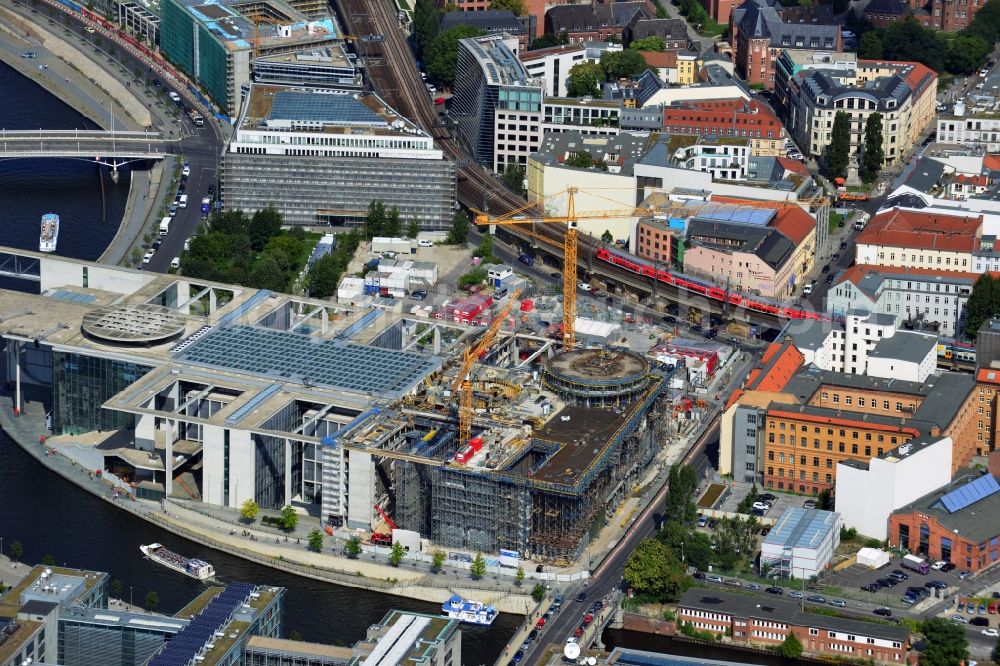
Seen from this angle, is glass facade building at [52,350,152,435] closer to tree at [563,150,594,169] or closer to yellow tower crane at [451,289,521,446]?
yellow tower crane at [451,289,521,446]

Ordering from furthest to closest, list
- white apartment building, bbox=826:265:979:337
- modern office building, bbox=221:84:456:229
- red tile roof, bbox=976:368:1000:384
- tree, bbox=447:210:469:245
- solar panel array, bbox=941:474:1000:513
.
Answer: modern office building, bbox=221:84:456:229 < tree, bbox=447:210:469:245 < white apartment building, bbox=826:265:979:337 < red tile roof, bbox=976:368:1000:384 < solar panel array, bbox=941:474:1000:513

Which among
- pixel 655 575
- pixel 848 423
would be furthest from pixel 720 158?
pixel 655 575

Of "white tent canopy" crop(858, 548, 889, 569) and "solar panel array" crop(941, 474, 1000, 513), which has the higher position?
"solar panel array" crop(941, 474, 1000, 513)

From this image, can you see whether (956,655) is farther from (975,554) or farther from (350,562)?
(350,562)

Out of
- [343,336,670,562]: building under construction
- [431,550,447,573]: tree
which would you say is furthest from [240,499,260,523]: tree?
[431,550,447,573]: tree

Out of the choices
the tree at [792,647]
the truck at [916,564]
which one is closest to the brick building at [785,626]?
the tree at [792,647]

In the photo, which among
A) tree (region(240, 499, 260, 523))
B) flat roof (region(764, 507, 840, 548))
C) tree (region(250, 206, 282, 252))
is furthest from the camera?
tree (region(250, 206, 282, 252))

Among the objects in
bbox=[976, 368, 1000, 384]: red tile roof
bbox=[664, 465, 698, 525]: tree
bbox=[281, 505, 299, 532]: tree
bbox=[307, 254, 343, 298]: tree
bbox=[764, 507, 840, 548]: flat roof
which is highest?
bbox=[307, 254, 343, 298]: tree

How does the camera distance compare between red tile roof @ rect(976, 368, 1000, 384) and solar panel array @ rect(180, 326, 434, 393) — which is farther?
red tile roof @ rect(976, 368, 1000, 384)

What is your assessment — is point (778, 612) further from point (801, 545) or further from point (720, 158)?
point (720, 158)
